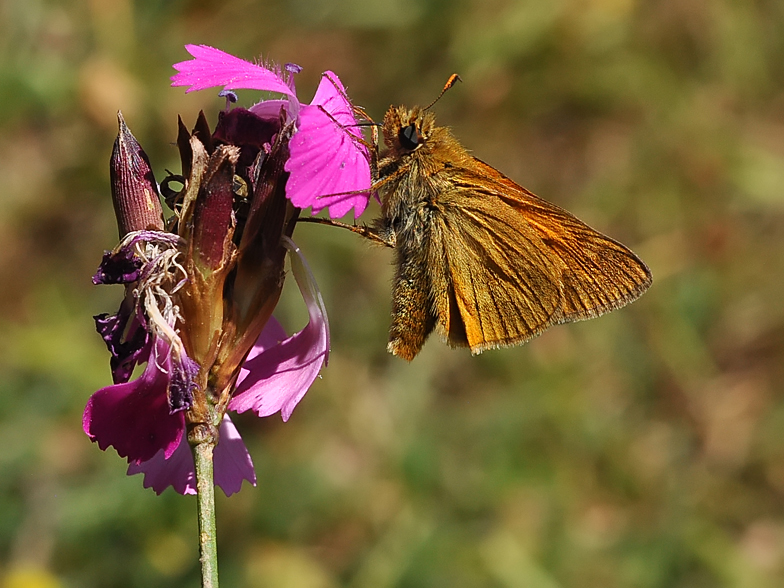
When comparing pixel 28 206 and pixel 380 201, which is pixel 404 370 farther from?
pixel 380 201

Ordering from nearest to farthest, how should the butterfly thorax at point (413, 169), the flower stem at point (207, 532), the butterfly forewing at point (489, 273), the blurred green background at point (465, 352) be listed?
the flower stem at point (207, 532) < the butterfly thorax at point (413, 169) < the butterfly forewing at point (489, 273) < the blurred green background at point (465, 352)

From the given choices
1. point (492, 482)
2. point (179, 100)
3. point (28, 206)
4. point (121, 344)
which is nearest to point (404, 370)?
point (492, 482)

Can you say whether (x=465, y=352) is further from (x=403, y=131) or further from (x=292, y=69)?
(x=292, y=69)

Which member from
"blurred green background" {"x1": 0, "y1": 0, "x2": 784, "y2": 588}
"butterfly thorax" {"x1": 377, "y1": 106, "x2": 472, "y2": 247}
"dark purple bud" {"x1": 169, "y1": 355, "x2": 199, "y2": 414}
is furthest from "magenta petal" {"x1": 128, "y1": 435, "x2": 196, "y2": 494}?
"blurred green background" {"x1": 0, "y1": 0, "x2": 784, "y2": 588}

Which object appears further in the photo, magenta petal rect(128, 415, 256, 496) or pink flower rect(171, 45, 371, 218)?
magenta petal rect(128, 415, 256, 496)

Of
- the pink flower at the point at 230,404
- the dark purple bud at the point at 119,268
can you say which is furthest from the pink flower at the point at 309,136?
the dark purple bud at the point at 119,268

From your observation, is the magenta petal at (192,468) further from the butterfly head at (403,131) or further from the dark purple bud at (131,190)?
the butterfly head at (403,131)

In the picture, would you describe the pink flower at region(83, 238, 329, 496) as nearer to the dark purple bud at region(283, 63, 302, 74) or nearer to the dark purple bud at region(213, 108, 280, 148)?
the dark purple bud at region(213, 108, 280, 148)

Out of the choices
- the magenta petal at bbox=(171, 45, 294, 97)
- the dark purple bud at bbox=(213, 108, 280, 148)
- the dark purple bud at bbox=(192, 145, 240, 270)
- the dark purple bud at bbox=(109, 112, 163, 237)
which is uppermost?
the magenta petal at bbox=(171, 45, 294, 97)
